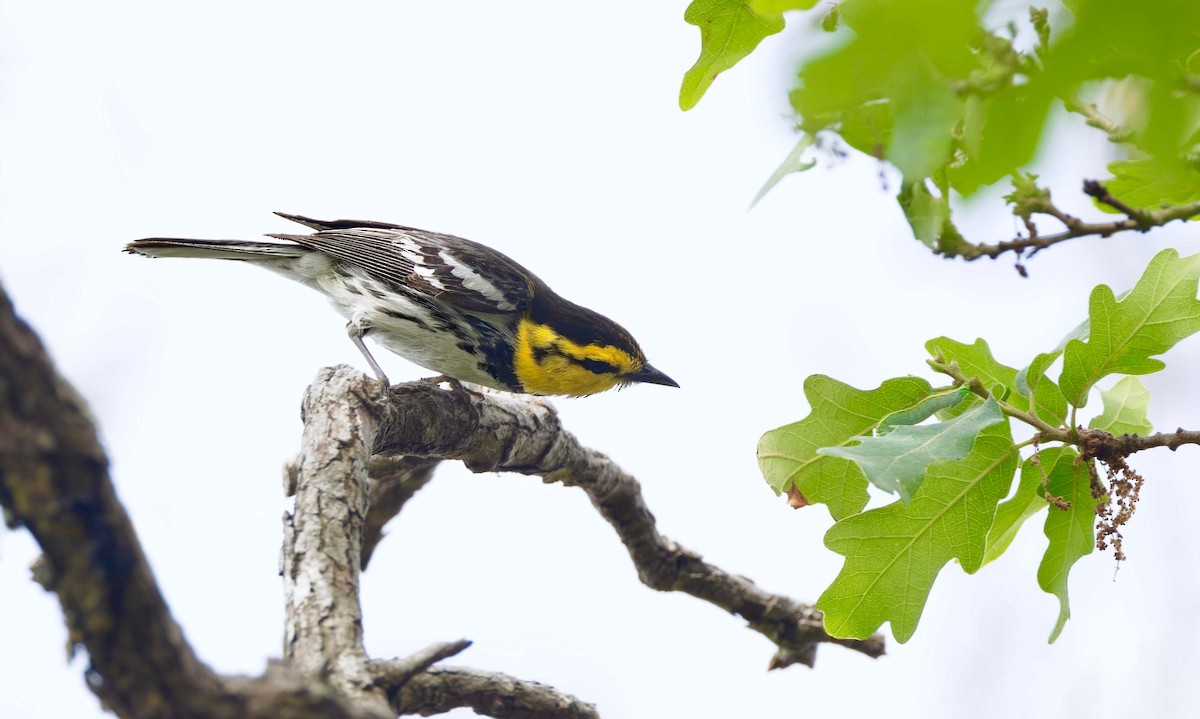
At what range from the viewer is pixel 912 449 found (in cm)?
226

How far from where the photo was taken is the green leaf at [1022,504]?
9.00ft

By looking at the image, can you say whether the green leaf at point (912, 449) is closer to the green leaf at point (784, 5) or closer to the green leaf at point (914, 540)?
the green leaf at point (914, 540)

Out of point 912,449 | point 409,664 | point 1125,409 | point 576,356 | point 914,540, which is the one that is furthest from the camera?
point 576,356

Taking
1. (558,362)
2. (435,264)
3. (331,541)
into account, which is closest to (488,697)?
(331,541)

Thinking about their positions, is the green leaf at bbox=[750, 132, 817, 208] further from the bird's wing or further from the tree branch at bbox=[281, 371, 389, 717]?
the bird's wing

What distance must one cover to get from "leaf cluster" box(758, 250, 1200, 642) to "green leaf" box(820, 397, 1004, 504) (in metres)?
0.10

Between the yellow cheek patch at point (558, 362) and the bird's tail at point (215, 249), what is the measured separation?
1403 millimetres

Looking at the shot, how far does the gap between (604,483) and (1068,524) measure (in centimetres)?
235

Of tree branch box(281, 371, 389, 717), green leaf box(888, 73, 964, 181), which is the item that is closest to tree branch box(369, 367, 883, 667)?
tree branch box(281, 371, 389, 717)

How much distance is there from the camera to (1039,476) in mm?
2789

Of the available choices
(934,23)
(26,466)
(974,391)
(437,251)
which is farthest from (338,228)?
(934,23)

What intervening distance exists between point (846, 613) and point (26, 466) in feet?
7.24

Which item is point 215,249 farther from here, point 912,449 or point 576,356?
point 912,449

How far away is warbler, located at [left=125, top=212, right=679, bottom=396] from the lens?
17.5 feet
